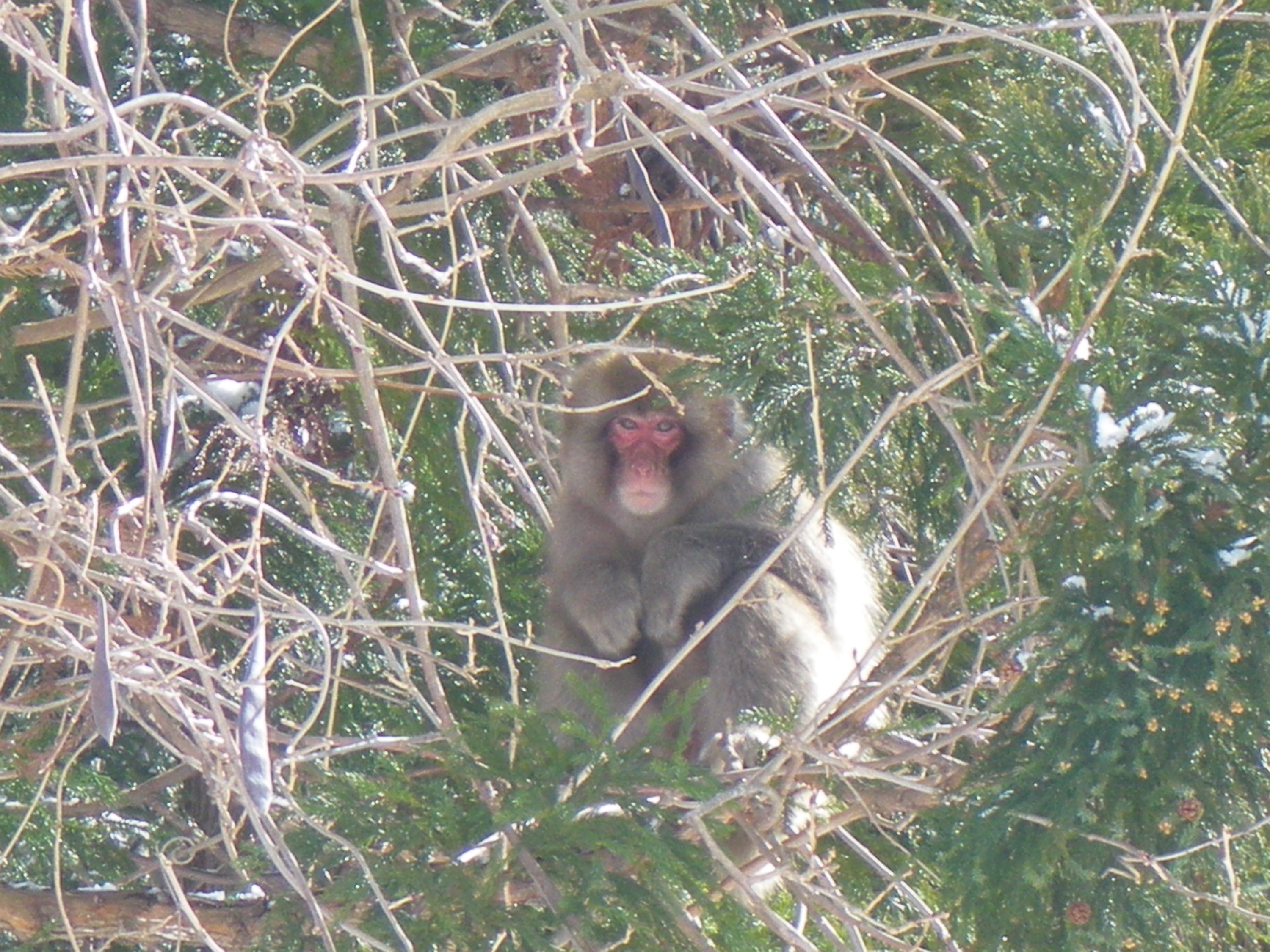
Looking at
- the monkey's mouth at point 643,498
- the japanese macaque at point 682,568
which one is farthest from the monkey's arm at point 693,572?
the monkey's mouth at point 643,498

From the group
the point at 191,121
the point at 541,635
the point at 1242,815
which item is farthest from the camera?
the point at 541,635

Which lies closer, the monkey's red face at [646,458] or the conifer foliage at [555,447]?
the conifer foliage at [555,447]

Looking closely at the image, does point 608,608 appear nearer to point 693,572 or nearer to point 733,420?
point 693,572

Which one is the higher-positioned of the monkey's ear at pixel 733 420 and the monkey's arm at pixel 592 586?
the monkey's ear at pixel 733 420

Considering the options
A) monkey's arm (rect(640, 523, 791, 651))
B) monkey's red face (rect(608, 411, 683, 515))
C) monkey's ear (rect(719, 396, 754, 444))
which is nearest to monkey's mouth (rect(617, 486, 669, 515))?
monkey's red face (rect(608, 411, 683, 515))

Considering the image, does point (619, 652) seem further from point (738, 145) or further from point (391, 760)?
point (738, 145)

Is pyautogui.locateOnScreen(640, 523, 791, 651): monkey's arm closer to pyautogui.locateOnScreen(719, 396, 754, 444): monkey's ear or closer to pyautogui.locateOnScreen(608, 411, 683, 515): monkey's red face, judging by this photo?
pyautogui.locateOnScreen(608, 411, 683, 515): monkey's red face

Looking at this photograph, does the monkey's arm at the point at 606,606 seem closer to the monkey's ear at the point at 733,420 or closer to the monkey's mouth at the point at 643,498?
the monkey's mouth at the point at 643,498

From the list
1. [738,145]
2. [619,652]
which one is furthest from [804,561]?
[738,145]

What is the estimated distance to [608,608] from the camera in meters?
4.66

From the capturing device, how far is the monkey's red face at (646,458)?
4.80 metres

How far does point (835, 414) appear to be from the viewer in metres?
3.46

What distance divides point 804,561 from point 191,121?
1926 mm

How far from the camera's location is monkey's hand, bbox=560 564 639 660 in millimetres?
4641
